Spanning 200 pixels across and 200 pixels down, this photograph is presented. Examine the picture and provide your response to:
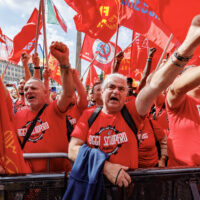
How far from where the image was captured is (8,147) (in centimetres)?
147

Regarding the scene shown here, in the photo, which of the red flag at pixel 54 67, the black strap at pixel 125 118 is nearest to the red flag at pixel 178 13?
the black strap at pixel 125 118

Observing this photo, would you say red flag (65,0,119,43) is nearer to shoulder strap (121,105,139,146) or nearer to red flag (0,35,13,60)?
shoulder strap (121,105,139,146)

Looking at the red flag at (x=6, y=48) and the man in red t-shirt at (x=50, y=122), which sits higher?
the red flag at (x=6, y=48)

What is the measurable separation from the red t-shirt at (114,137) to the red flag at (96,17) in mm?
2514

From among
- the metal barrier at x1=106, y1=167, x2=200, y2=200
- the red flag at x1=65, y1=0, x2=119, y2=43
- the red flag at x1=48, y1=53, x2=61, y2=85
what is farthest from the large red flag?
the red flag at x1=48, y1=53, x2=61, y2=85

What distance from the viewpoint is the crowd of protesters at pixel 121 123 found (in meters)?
1.37

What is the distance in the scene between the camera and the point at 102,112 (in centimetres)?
192

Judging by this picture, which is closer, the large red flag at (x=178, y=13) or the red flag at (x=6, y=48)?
the large red flag at (x=178, y=13)

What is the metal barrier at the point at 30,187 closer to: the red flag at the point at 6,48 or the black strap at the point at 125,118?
the black strap at the point at 125,118

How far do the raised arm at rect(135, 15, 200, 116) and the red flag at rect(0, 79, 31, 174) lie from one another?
108cm

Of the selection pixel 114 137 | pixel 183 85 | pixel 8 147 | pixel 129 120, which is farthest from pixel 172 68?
pixel 8 147

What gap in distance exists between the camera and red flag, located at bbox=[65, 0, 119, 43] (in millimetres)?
3557

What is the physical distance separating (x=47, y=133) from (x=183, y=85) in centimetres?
159

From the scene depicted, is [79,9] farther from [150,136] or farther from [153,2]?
[150,136]
